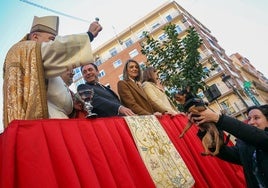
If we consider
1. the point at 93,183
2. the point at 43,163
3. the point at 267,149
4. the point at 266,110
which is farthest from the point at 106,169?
the point at 266,110

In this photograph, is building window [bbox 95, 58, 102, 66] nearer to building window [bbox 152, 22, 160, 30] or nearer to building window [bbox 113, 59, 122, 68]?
building window [bbox 113, 59, 122, 68]

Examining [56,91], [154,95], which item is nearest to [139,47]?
[154,95]

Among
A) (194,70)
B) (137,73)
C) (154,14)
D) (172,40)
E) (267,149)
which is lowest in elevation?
(267,149)

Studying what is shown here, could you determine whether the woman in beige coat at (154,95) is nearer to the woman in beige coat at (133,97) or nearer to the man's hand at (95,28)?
the woman in beige coat at (133,97)

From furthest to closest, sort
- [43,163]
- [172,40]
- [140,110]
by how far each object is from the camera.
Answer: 1. [172,40]
2. [140,110]
3. [43,163]

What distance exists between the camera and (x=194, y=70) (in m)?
8.16

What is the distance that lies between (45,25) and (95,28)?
2.37ft

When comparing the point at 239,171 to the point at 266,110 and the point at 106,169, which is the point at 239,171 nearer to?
the point at 266,110

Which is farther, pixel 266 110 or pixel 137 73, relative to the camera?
pixel 137 73

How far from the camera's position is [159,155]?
2.62 metres

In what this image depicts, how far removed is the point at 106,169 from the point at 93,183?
0.23 meters

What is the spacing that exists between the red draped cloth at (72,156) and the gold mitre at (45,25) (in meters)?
1.17

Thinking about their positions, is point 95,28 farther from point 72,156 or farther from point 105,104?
point 72,156

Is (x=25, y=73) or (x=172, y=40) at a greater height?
(x=172, y=40)
